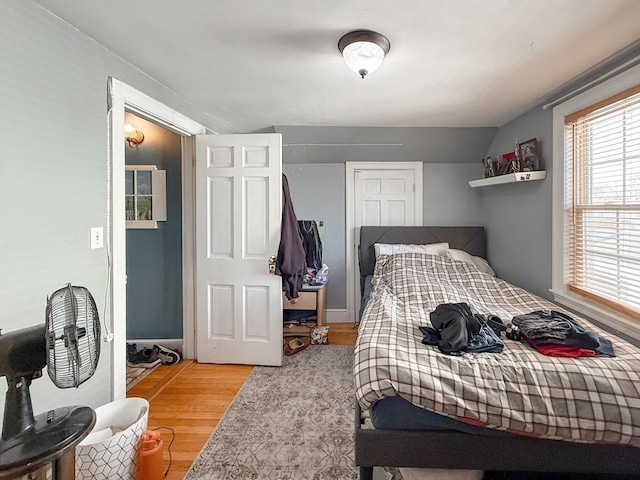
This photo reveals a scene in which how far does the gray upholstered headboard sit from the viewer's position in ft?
12.6

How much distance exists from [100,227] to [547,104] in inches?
128

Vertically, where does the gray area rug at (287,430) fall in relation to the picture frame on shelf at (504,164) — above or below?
below

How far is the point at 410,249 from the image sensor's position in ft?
12.1

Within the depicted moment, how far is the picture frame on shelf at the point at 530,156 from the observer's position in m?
2.75

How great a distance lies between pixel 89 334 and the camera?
1160 millimetres

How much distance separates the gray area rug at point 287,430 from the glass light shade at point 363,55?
7.01 ft

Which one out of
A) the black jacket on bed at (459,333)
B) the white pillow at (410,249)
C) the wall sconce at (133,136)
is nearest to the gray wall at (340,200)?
the white pillow at (410,249)

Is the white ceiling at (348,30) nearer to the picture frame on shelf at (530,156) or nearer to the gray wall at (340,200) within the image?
the picture frame on shelf at (530,156)

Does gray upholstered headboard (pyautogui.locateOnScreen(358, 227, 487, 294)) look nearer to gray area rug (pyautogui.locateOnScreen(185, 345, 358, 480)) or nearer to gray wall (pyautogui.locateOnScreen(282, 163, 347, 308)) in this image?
gray wall (pyautogui.locateOnScreen(282, 163, 347, 308))

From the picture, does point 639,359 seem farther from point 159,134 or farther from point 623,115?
point 159,134

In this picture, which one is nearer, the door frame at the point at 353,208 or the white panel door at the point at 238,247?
the white panel door at the point at 238,247

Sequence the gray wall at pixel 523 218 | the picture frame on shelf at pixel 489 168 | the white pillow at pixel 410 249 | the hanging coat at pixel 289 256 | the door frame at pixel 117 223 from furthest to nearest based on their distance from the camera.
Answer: the white pillow at pixel 410 249
the picture frame on shelf at pixel 489 168
the hanging coat at pixel 289 256
the gray wall at pixel 523 218
the door frame at pixel 117 223

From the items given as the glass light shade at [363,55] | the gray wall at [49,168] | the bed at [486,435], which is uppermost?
the glass light shade at [363,55]

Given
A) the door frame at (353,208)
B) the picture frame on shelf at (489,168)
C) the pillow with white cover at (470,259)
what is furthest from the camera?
the door frame at (353,208)
